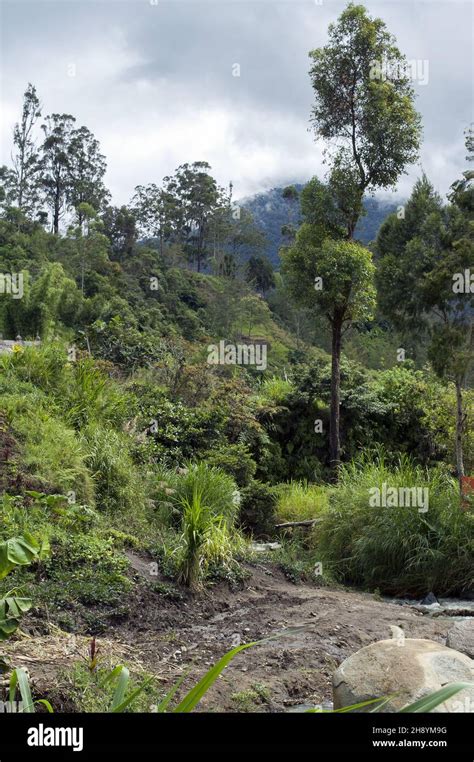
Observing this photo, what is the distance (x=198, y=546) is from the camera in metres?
7.19

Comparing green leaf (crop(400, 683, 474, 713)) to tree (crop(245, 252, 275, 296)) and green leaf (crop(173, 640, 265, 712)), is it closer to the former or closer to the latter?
green leaf (crop(173, 640, 265, 712))

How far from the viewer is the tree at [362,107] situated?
14.1m

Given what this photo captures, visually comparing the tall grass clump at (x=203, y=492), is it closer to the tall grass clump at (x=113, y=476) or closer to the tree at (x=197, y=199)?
the tall grass clump at (x=113, y=476)

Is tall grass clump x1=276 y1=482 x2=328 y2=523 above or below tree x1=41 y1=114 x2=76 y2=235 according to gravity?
below

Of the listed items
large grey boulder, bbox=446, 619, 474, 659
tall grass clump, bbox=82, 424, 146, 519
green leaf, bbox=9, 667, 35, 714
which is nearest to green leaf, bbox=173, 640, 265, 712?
green leaf, bbox=9, 667, 35, 714

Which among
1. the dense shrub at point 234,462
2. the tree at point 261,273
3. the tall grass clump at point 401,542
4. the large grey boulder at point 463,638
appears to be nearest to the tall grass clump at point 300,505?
the dense shrub at point 234,462

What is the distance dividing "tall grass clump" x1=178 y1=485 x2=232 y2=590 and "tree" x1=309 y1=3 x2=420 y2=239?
8696mm

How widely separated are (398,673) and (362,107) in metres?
12.7

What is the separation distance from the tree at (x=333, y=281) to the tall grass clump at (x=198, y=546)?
22.5 ft

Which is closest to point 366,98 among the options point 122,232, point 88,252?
point 88,252

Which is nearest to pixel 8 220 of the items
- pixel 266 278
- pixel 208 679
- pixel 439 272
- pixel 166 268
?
pixel 166 268

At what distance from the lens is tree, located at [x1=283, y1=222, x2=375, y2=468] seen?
45.6ft

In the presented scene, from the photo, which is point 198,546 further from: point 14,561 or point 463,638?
point 14,561
